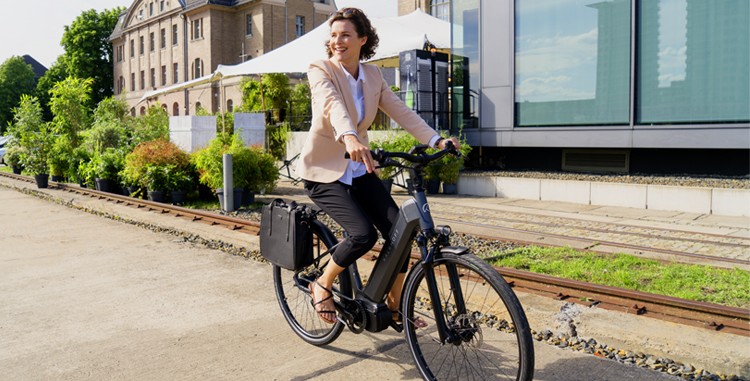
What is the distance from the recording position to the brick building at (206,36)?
1923 inches

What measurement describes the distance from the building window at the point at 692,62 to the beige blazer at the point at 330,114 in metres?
10.4

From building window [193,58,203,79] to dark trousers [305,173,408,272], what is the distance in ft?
168

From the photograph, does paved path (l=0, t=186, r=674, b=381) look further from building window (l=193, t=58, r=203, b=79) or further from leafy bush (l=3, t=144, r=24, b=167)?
building window (l=193, t=58, r=203, b=79)

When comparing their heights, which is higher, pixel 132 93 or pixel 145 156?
pixel 132 93

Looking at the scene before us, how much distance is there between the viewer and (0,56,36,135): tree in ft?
254

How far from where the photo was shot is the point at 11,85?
258ft

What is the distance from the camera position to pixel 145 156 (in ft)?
43.0

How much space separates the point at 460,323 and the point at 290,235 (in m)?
1.31

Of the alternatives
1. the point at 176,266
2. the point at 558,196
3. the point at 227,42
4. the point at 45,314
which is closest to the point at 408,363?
the point at 45,314

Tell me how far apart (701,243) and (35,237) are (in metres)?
8.77

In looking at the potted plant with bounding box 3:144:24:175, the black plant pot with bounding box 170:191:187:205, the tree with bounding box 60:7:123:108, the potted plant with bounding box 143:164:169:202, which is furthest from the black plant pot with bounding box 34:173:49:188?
the tree with bounding box 60:7:123:108

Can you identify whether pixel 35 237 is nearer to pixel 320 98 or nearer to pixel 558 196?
pixel 320 98

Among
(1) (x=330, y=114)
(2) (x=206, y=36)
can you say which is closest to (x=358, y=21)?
(1) (x=330, y=114)

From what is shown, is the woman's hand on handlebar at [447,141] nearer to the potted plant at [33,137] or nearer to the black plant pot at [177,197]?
the black plant pot at [177,197]
